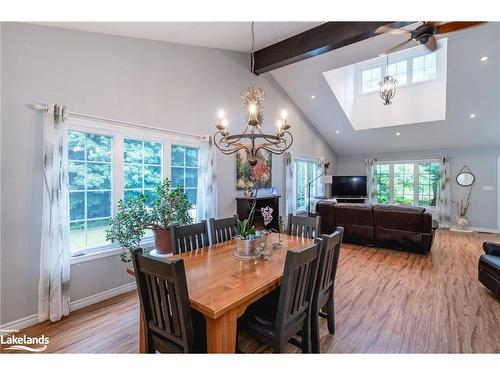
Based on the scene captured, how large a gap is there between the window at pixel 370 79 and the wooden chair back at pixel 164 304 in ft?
23.5

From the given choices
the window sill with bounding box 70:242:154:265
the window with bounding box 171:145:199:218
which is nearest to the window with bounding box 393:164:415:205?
the window with bounding box 171:145:199:218

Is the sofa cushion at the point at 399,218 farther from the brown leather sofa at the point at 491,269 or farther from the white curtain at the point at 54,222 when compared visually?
the white curtain at the point at 54,222

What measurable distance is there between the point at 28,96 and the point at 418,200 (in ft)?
30.3

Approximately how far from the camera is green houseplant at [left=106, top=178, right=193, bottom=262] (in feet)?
8.68

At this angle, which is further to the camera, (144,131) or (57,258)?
(144,131)

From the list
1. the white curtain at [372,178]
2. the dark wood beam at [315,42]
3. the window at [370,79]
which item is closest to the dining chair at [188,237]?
the dark wood beam at [315,42]

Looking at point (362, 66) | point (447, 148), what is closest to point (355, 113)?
point (362, 66)

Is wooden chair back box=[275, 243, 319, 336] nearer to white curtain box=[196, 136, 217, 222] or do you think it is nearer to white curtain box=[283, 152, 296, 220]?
white curtain box=[196, 136, 217, 222]

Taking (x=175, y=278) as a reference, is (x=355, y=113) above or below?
above

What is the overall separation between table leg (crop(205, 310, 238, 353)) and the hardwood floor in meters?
0.78

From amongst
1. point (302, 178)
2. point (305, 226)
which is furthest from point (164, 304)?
point (302, 178)
